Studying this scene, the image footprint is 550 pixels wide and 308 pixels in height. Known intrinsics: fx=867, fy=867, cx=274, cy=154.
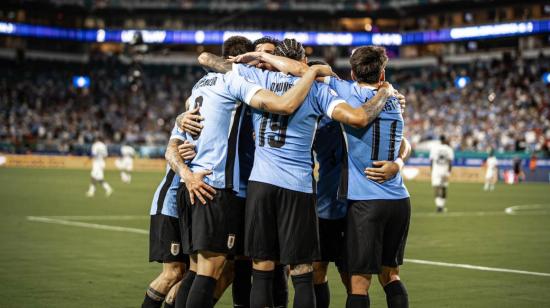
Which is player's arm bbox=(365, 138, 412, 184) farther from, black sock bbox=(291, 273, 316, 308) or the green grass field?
the green grass field

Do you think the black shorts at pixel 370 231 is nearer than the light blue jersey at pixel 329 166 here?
Yes

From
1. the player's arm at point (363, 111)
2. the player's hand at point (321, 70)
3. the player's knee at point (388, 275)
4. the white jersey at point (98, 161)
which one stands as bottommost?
the white jersey at point (98, 161)

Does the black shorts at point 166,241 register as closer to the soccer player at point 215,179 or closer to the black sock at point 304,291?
the soccer player at point 215,179

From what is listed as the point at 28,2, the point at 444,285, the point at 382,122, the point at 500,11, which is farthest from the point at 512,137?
the point at 28,2

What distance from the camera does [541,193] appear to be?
1412 inches

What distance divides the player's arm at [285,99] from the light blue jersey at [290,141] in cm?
21

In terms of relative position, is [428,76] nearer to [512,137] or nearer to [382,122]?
[512,137]

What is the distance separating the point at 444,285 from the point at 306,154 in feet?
18.4

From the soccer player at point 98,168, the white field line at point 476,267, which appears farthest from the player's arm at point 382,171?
the soccer player at point 98,168

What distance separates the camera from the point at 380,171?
23.7 ft

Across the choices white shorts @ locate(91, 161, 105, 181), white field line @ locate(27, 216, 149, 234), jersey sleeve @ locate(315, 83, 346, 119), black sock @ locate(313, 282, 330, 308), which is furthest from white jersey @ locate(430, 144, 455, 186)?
jersey sleeve @ locate(315, 83, 346, 119)

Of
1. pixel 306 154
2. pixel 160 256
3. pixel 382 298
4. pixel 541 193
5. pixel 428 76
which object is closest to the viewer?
pixel 306 154

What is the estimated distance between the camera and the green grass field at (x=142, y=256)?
1071 centimetres

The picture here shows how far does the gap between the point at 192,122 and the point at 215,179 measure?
1.69 feet
